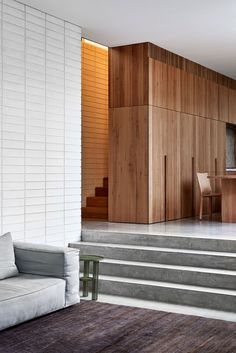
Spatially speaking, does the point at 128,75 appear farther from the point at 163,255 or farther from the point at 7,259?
the point at 7,259

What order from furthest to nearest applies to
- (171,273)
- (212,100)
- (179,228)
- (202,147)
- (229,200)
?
1. (212,100)
2. (202,147)
3. (229,200)
4. (179,228)
5. (171,273)

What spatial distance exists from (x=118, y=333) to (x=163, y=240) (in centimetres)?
231

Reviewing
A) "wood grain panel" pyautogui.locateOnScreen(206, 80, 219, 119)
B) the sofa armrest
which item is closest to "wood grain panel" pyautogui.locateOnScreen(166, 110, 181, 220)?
"wood grain panel" pyautogui.locateOnScreen(206, 80, 219, 119)

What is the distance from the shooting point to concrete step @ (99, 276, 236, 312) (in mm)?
5336

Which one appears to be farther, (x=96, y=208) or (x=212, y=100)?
(x=212, y=100)

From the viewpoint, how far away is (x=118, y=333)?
14.2 ft

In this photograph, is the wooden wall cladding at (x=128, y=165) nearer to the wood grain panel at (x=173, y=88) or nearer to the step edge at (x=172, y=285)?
the wood grain panel at (x=173, y=88)

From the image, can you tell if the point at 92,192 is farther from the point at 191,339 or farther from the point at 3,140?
the point at 191,339

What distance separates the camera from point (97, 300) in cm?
565

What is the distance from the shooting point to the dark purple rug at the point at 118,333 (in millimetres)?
3969

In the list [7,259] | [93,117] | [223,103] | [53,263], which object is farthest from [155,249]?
[223,103]

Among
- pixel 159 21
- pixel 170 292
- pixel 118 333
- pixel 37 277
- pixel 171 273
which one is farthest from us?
pixel 159 21

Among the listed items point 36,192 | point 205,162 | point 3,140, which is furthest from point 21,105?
point 205,162

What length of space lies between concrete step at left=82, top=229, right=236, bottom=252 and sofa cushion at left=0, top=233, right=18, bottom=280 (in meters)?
2.04
